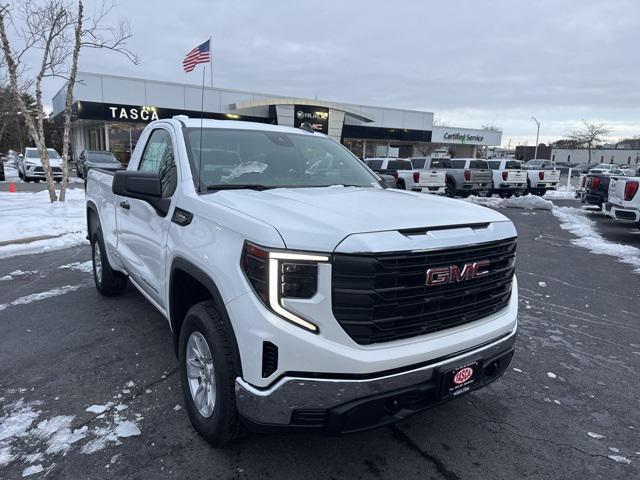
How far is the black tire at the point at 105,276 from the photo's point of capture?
5.28 metres

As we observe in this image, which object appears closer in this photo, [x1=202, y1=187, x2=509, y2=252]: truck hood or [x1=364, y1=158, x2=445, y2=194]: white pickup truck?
[x1=202, y1=187, x2=509, y2=252]: truck hood

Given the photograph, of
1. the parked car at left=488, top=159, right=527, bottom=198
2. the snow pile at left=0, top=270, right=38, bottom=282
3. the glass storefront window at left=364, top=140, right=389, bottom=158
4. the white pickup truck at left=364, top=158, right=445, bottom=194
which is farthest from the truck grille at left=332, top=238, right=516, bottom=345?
the glass storefront window at left=364, top=140, right=389, bottom=158

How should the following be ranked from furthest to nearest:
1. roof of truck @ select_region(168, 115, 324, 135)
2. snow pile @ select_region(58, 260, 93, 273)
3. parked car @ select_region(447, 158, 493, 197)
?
parked car @ select_region(447, 158, 493, 197) < snow pile @ select_region(58, 260, 93, 273) < roof of truck @ select_region(168, 115, 324, 135)

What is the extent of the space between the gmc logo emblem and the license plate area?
18.1 inches

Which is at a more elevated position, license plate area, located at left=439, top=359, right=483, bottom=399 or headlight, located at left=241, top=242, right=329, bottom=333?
headlight, located at left=241, top=242, right=329, bottom=333

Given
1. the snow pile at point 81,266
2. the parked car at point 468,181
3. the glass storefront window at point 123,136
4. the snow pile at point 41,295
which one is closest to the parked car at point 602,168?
the parked car at point 468,181

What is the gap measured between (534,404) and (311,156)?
2.61 m

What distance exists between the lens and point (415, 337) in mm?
2434

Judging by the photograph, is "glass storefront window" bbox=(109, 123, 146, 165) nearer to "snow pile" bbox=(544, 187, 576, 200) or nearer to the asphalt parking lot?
"snow pile" bbox=(544, 187, 576, 200)

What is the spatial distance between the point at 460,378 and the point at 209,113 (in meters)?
31.2

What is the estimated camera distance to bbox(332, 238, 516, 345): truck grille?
220 centimetres

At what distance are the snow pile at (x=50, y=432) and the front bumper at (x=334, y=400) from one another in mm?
1151

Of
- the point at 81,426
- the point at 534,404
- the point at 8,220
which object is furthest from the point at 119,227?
A: the point at 8,220

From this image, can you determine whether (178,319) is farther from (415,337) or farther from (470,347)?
(470,347)
